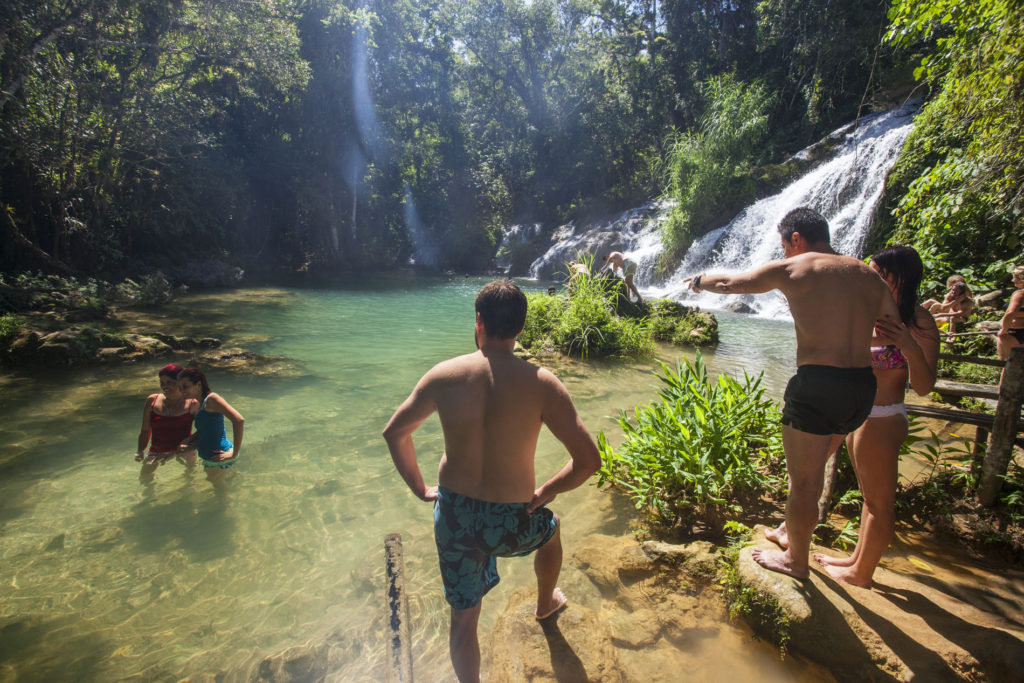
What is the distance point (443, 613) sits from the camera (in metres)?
3.04

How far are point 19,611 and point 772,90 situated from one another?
31617 mm

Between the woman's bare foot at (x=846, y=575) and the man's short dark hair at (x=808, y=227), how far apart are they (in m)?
1.73

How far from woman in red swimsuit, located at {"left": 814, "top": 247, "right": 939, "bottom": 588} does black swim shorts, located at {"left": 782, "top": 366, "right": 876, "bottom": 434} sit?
157 mm

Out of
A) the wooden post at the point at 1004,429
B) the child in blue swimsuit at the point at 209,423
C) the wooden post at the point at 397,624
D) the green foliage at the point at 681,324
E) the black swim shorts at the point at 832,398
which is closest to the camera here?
the wooden post at the point at 397,624

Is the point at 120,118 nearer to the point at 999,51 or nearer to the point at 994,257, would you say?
the point at 999,51

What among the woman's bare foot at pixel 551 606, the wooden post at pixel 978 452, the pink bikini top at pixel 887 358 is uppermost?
the pink bikini top at pixel 887 358

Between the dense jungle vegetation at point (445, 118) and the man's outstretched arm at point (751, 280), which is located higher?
the dense jungle vegetation at point (445, 118)

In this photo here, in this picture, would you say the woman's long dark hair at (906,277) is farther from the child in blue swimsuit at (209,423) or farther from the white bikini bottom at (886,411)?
the child in blue swimsuit at (209,423)

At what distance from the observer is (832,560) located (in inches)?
105

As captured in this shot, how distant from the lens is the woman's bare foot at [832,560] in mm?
2623

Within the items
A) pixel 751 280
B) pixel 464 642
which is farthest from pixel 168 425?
pixel 751 280

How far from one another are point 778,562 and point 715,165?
847 inches

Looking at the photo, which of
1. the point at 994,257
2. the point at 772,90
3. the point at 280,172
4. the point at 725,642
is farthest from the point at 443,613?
the point at 280,172

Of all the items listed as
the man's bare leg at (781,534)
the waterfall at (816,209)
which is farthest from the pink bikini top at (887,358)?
the waterfall at (816,209)
